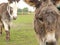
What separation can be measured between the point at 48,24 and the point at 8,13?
9.81 meters

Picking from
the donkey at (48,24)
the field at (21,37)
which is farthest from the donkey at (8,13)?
the donkey at (48,24)

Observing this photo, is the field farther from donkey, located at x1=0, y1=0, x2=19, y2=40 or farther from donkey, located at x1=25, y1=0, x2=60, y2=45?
donkey, located at x1=25, y1=0, x2=60, y2=45

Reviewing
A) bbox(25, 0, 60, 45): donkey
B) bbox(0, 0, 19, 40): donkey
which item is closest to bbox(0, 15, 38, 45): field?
bbox(0, 0, 19, 40): donkey

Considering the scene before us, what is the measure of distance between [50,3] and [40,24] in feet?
1.79

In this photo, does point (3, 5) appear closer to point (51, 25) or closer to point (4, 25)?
point (4, 25)

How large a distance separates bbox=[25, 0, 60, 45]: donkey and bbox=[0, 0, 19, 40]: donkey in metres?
8.29

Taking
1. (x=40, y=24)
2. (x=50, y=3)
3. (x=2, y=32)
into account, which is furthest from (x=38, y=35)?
(x=2, y=32)

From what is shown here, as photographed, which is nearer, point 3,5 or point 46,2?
point 46,2

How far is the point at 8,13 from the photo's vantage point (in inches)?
537

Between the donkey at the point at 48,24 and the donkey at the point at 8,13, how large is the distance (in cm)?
829

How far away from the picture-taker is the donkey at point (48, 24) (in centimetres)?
388

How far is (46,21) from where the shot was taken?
405cm

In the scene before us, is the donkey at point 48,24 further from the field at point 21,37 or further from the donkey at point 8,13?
the donkey at point 8,13

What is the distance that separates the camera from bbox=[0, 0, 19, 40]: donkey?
1290 centimetres
